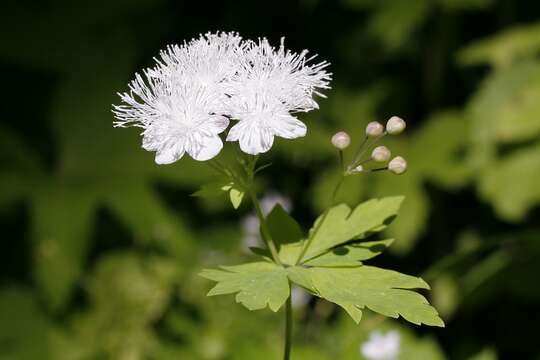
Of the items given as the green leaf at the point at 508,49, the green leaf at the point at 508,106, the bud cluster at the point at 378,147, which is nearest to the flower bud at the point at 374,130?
the bud cluster at the point at 378,147

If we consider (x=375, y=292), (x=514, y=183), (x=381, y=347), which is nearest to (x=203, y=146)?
(x=375, y=292)

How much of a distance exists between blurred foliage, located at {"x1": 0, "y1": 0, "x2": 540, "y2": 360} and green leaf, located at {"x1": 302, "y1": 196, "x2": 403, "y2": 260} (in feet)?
3.46

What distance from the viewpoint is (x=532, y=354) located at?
2613mm

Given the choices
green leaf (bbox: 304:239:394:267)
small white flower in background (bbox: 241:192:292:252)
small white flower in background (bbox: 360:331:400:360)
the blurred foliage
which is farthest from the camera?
small white flower in background (bbox: 241:192:292:252)

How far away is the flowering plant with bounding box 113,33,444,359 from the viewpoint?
931mm

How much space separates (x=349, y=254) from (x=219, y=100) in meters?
0.27

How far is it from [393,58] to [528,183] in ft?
2.88

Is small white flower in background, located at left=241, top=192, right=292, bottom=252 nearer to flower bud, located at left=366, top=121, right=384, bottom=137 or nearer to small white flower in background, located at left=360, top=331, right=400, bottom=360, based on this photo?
small white flower in background, located at left=360, top=331, right=400, bottom=360

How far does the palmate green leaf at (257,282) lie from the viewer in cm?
89

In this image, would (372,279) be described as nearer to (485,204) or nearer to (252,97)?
(252,97)

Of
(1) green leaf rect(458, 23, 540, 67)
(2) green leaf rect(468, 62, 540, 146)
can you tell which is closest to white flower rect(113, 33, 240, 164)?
(2) green leaf rect(468, 62, 540, 146)

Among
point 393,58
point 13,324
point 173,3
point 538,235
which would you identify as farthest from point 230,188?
point 173,3

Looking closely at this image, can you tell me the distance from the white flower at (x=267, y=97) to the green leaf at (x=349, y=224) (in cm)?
15

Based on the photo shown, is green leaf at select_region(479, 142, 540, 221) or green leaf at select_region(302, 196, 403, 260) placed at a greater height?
green leaf at select_region(302, 196, 403, 260)
